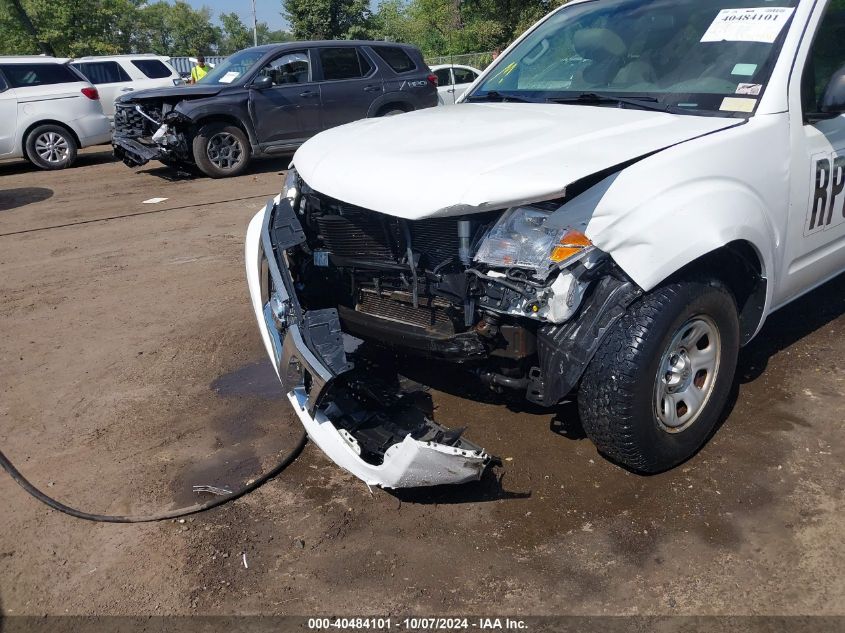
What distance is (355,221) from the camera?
3.10 meters

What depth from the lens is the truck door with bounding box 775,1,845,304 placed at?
3170 mm

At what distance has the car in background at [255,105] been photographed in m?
9.88

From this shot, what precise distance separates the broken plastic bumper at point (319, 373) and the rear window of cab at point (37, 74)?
997cm

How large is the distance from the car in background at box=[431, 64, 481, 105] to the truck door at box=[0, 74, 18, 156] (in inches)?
306

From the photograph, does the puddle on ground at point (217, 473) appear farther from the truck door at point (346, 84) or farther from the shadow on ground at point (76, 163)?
the shadow on ground at point (76, 163)

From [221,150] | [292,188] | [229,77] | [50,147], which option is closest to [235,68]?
[229,77]

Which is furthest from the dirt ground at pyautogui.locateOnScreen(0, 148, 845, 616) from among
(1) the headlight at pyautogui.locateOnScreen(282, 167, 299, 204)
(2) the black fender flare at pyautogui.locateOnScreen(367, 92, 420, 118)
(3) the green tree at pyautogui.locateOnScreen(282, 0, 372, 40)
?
(3) the green tree at pyautogui.locateOnScreen(282, 0, 372, 40)

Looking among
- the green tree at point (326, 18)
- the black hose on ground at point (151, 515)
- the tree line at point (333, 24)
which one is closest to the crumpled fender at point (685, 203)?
the black hose on ground at point (151, 515)

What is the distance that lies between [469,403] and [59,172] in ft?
34.1

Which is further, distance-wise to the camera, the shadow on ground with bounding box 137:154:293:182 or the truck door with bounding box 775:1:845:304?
the shadow on ground with bounding box 137:154:293:182

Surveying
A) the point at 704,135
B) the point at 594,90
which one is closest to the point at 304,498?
the point at 704,135

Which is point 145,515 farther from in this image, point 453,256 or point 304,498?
point 453,256

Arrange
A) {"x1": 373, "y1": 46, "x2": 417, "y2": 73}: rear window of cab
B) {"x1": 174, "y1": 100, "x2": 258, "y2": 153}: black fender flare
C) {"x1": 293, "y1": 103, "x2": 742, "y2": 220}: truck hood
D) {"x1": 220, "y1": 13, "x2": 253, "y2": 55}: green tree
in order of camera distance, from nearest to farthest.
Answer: {"x1": 293, "y1": 103, "x2": 742, "y2": 220}: truck hood < {"x1": 174, "y1": 100, "x2": 258, "y2": 153}: black fender flare < {"x1": 373, "y1": 46, "x2": 417, "y2": 73}: rear window of cab < {"x1": 220, "y1": 13, "x2": 253, "y2": 55}: green tree

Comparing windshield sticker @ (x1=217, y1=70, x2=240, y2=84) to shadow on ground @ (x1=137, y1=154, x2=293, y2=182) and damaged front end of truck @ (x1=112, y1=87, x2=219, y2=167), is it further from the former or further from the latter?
shadow on ground @ (x1=137, y1=154, x2=293, y2=182)
